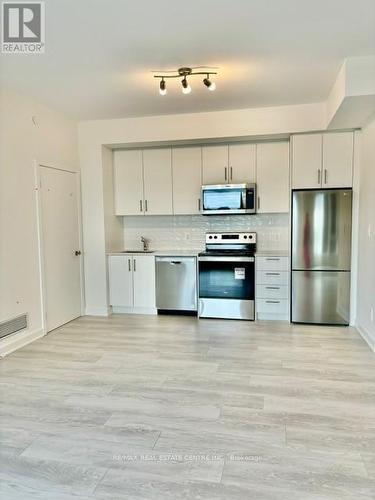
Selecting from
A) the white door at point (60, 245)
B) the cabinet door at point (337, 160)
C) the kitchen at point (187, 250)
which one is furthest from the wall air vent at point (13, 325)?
the cabinet door at point (337, 160)

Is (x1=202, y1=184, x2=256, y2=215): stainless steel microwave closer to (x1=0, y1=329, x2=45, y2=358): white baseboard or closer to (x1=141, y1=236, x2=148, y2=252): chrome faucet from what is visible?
(x1=141, y1=236, x2=148, y2=252): chrome faucet

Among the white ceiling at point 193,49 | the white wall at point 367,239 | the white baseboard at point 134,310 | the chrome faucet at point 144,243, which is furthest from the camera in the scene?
the chrome faucet at point 144,243

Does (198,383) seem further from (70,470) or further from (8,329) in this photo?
(8,329)

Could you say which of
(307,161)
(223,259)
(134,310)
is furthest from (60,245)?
(307,161)

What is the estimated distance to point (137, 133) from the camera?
4.67 meters

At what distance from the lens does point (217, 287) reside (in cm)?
467

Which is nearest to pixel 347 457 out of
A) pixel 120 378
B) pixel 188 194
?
pixel 120 378

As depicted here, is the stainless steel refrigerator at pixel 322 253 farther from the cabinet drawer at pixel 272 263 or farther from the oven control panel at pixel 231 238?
the oven control panel at pixel 231 238

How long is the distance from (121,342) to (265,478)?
2.36 meters

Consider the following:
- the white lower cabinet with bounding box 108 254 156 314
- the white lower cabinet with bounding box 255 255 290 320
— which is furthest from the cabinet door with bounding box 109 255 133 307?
the white lower cabinet with bounding box 255 255 290 320

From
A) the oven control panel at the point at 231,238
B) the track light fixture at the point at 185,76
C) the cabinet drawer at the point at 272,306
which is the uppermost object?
the track light fixture at the point at 185,76

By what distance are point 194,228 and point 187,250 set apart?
1.19 feet

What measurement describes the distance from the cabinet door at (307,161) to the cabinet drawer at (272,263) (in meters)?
0.90

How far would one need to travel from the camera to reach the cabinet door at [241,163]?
4.75m
